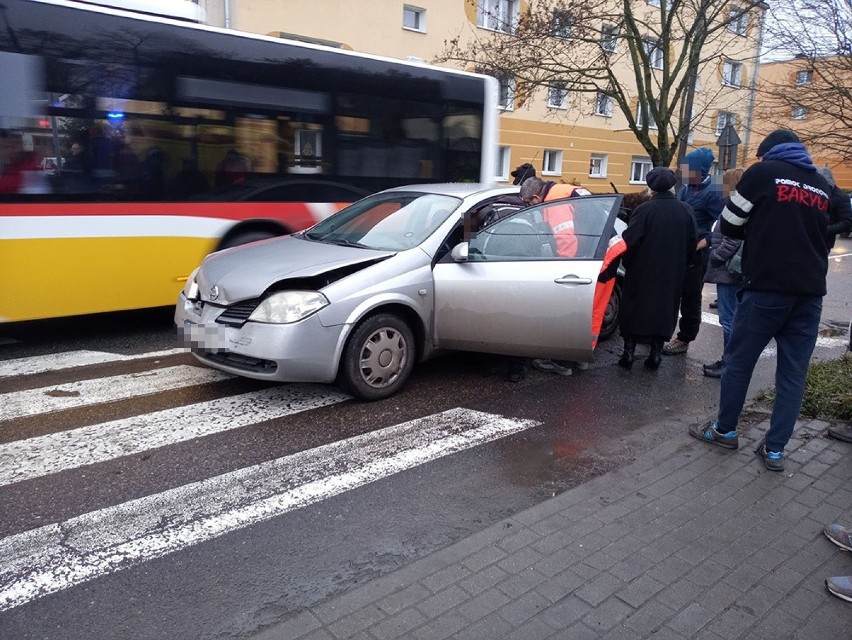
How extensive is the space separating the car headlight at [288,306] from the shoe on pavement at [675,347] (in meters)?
3.97

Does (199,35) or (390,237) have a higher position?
(199,35)

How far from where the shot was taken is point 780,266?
400 centimetres

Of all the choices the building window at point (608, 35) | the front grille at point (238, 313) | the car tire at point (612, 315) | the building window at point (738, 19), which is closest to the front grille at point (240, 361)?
the front grille at point (238, 313)

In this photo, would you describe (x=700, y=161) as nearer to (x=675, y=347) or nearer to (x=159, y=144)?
(x=675, y=347)

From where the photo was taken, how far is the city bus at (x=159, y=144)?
6332mm

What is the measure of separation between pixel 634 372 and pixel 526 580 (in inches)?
153

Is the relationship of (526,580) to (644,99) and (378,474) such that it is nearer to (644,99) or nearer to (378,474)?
(378,474)

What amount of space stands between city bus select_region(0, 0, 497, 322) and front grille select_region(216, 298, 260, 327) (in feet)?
7.98

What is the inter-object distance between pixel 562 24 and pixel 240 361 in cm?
1256

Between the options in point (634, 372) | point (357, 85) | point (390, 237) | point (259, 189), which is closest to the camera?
point (390, 237)

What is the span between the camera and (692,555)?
3.27 meters

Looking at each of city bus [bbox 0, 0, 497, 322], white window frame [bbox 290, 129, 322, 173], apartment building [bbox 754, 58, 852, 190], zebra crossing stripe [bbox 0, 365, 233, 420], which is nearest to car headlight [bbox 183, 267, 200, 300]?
zebra crossing stripe [bbox 0, 365, 233, 420]

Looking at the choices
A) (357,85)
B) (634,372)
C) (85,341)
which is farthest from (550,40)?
(85,341)

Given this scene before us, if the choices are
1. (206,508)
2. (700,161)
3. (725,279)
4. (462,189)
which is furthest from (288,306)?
(700,161)
